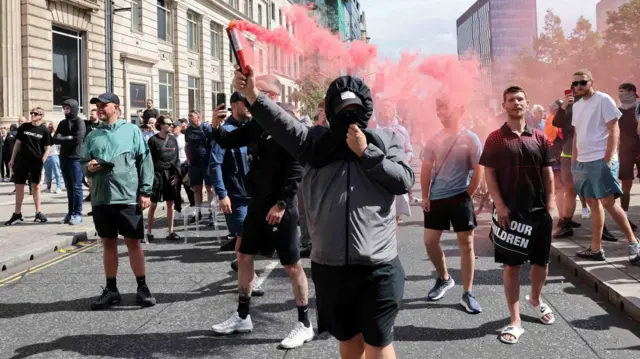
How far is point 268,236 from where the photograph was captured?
4.45m

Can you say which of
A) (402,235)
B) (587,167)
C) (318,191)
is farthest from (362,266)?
(402,235)

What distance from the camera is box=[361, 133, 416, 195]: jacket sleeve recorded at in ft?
8.03

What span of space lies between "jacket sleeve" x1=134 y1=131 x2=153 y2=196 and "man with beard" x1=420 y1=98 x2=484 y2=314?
264 cm

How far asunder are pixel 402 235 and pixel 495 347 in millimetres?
4841

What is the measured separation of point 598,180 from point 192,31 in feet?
90.6

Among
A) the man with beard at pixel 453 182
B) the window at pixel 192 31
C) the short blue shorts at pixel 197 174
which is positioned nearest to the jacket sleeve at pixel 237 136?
the man with beard at pixel 453 182

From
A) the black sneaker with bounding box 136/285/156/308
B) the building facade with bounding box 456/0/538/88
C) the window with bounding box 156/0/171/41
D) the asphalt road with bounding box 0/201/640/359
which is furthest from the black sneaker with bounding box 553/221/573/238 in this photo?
the window with bounding box 156/0/171/41

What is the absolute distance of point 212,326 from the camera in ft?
14.8

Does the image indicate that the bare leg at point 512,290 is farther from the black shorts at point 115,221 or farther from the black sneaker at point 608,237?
the black sneaker at point 608,237

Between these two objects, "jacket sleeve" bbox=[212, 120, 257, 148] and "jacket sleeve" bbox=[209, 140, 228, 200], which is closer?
"jacket sleeve" bbox=[212, 120, 257, 148]

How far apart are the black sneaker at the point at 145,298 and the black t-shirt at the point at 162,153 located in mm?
4048

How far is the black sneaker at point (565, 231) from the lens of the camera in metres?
7.62

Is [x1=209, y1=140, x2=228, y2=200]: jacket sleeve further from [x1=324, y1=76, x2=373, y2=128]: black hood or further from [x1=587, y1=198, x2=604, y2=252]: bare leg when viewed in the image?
[x1=587, y1=198, x2=604, y2=252]: bare leg

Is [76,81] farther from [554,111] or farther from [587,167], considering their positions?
[587,167]
